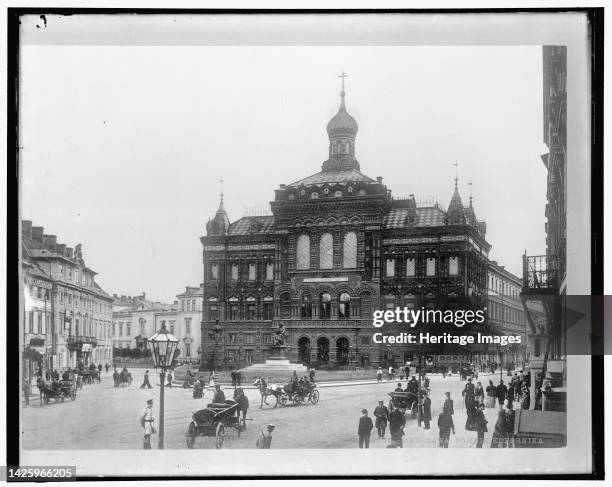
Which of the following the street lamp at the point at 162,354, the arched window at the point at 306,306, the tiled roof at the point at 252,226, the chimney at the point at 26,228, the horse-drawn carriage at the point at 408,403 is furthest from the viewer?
the arched window at the point at 306,306

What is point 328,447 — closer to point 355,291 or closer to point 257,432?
point 257,432

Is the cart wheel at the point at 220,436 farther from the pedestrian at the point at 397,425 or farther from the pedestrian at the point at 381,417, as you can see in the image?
the pedestrian at the point at 397,425

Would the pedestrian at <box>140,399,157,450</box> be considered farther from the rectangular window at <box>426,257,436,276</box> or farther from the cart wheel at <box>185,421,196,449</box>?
the rectangular window at <box>426,257,436,276</box>

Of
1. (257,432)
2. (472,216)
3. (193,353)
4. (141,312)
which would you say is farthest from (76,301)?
(472,216)

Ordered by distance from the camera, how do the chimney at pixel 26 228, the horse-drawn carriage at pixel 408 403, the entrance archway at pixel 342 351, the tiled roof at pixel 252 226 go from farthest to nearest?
the entrance archway at pixel 342 351
the tiled roof at pixel 252 226
the horse-drawn carriage at pixel 408 403
the chimney at pixel 26 228

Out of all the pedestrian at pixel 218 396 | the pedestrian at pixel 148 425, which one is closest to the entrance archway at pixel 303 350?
the pedestrian at pixel 218 396

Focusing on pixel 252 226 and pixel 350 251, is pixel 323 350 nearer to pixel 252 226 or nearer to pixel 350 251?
pixel 350 251

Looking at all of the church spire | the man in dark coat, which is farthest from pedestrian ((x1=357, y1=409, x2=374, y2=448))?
the church spire
